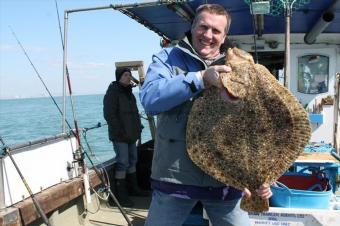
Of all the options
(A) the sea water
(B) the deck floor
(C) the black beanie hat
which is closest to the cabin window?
(A) the sea water

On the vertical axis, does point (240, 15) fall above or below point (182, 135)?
above

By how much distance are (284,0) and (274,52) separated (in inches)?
121

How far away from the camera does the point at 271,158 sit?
2.53 metres

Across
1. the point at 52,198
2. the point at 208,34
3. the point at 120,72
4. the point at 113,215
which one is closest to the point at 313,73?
the point at 120,72

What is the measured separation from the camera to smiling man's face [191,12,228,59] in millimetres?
2611

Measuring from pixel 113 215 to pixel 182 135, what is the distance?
13.4ft

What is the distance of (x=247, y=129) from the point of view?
2.55 meters

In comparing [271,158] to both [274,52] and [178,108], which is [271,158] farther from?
[274,52]

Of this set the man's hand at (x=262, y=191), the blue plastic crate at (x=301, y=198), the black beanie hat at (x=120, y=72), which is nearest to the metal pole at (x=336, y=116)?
the blue plastic crate at (x=301, y=198)

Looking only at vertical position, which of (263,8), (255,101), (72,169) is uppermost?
(263,8)

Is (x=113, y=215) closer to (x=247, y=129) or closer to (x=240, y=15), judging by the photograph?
(x=240, y=15)

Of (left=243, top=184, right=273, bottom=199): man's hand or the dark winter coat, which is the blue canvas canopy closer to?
the dark winter coat

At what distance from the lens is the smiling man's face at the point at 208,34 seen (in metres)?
2.61

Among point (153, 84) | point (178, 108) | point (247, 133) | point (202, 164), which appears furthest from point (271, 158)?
point (153, 84)
